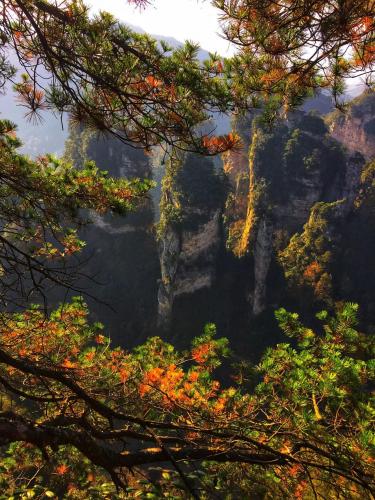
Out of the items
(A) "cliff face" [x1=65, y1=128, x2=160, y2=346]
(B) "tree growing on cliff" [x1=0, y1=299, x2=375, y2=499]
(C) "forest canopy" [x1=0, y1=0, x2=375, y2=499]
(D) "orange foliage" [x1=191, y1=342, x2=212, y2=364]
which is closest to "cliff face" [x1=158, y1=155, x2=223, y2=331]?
(A) "cliff face" [x1=65, y1=128, x2=160, y2=346]

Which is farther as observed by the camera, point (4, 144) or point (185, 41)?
point (4, 144)

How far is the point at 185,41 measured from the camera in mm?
3414

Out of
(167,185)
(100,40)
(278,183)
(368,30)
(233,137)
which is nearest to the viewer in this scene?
(368,30)

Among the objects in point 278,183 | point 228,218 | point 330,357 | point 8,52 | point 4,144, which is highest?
point 278,183

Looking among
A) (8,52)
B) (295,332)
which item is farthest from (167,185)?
(8,52)

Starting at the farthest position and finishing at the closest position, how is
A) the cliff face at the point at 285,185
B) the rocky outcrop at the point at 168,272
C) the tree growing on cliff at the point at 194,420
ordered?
1. the cliff face at the point at 285,185
2. the rocky outcrop at the point at 168,272
3. the tree growing on cliff at the point at 194,420

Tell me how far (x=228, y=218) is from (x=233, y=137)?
24836 mm

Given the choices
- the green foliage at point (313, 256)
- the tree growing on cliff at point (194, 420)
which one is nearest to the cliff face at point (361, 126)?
the green foliage at point (313, 256)

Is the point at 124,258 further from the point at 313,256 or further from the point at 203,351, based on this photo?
the point at 203,351

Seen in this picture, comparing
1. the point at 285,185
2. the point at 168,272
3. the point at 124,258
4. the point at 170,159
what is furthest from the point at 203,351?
the point at 124,258

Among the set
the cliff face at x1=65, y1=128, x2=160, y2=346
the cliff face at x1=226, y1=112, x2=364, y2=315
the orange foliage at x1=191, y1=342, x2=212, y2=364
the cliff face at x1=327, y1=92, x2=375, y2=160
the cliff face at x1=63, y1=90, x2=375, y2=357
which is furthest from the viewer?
the cliff face at x1=327, y1=92, x2=375, y2=160

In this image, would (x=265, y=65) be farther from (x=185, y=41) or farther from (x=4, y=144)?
(x=4, y=144)

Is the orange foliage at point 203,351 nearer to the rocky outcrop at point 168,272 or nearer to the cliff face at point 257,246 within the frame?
the cliff face at point 257,246

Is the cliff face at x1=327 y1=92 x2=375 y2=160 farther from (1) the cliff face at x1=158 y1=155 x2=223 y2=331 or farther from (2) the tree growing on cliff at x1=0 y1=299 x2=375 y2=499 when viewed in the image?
(2) the tree growing on cliff at x1=0 y1=299 x2=375 y2=499
